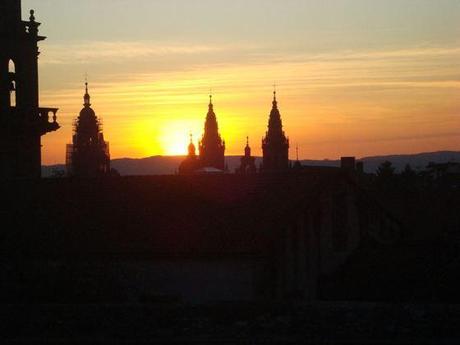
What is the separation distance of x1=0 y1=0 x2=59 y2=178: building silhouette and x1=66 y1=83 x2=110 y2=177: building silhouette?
7246cm

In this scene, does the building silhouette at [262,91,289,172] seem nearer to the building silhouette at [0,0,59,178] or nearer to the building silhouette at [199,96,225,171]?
the building silhouette at [199,96,225,171]

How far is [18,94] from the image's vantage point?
113 feet

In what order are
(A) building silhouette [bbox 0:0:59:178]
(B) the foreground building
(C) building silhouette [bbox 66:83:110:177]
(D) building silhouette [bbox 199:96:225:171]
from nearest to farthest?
(B) the foreground building, (A) building silhouette [bbox 0:0:59:178], (C) building silhouette [bbox 66:83:110:177], (D) building silhouette [bbox 199:96:225:171]

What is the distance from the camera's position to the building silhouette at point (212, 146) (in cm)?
15900

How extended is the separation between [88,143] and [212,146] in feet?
145

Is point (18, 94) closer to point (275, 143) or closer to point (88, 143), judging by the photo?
point (88, 143)

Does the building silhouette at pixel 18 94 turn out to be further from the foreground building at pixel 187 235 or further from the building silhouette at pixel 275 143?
the building silhouette at pixel 275 143

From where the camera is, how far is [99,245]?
20.7 m

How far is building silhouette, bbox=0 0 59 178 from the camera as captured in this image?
34.0m

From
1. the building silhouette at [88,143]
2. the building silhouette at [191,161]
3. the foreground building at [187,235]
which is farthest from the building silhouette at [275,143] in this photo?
the foreground building at [187,235]

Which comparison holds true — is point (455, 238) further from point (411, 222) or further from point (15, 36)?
point (15, 36)

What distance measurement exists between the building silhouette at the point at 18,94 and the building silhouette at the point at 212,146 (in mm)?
120928

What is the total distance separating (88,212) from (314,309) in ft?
49.6

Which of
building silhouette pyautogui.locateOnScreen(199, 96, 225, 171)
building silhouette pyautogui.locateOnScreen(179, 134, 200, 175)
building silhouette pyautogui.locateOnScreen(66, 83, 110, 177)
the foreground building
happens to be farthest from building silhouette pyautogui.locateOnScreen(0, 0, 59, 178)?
building silhouette pyautogui.locateOnScreen(199, 96, 225, 171)
